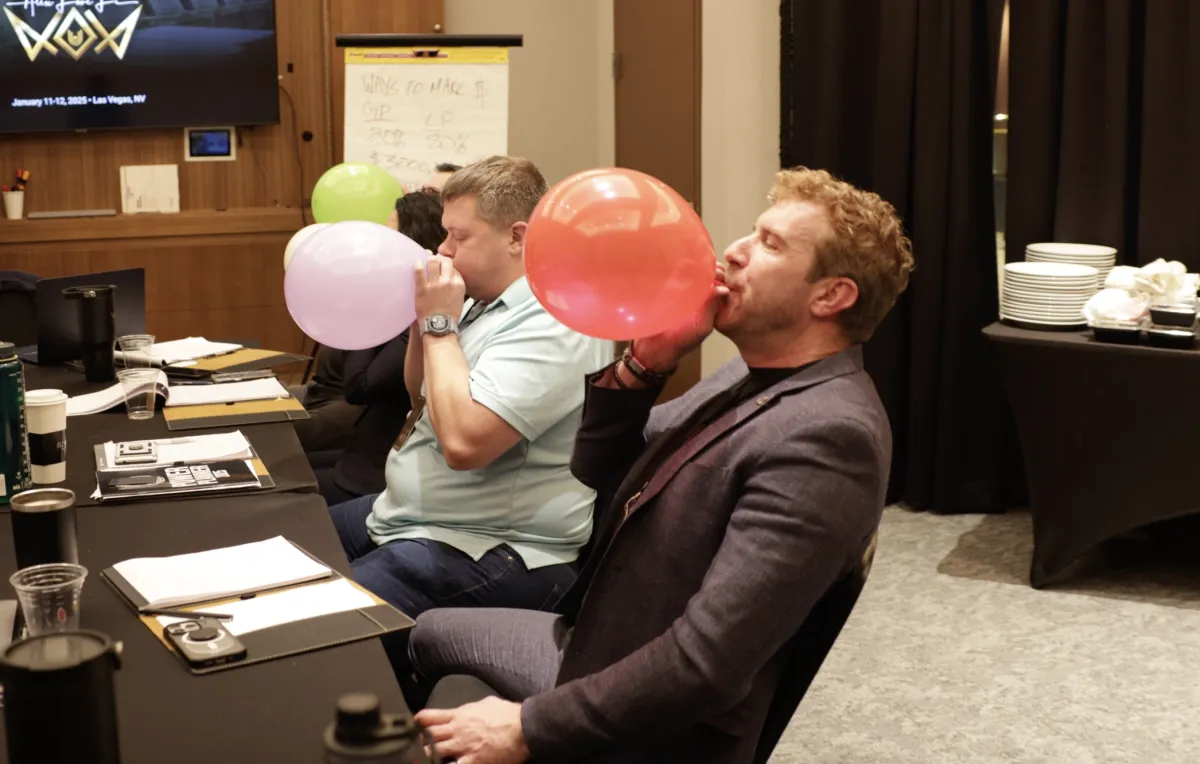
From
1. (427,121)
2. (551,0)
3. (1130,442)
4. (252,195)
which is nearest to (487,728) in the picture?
(1130,442)

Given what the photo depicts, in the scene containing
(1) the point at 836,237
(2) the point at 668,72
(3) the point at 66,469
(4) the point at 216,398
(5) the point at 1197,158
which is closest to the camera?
(1) the point at 836,237

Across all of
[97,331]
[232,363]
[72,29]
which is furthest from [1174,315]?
[72,29]

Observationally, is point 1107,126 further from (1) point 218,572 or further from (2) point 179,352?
(1) point 218,572

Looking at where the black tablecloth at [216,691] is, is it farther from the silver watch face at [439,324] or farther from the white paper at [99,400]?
the white paper at [99,400]

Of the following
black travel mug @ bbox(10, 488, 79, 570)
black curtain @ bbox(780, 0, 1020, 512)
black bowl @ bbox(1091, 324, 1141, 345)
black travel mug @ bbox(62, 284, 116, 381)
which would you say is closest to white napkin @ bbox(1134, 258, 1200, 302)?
black bowl @ bbox(1091, 324, 1141, 345)

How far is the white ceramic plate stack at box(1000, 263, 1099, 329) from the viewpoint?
351 cm

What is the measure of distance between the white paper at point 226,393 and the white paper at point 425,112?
2.01 metres

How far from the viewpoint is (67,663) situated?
100 cm

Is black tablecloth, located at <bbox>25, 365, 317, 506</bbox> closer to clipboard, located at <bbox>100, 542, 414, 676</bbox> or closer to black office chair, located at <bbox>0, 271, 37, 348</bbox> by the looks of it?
clipboard, located at <bbox>100, 542, 414, 676</bbox>

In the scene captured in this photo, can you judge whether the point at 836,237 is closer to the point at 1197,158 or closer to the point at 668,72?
the point at 1197,158

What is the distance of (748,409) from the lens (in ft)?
5.31

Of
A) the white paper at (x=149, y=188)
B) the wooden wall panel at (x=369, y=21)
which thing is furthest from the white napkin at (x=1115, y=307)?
the white paper at (x=149, y=188)

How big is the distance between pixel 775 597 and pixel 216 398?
1.67 metres

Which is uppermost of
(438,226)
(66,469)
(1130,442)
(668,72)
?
(668,72)
